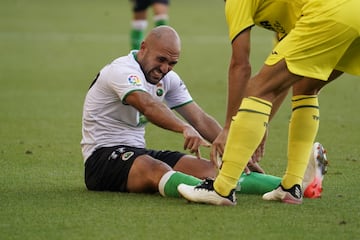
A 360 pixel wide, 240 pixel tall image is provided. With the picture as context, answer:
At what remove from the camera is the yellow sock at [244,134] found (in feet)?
20.8

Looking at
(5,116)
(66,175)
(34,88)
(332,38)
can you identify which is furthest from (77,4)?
(332,38)

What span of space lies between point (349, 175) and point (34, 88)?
737cm

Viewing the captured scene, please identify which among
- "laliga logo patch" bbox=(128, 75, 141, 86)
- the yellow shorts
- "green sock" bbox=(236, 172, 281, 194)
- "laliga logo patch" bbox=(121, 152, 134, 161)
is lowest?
"green sock" bbox=(236, 172, 281, 194)

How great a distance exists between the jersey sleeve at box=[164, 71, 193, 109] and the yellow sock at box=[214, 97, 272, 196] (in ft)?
4.16

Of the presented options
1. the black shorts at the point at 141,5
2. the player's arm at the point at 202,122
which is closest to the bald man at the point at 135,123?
the player's arm at the point at 202,122

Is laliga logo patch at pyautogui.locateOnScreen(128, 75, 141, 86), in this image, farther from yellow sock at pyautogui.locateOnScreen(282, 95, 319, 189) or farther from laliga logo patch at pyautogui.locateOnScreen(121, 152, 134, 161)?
yellow sock at pyautogui.locateOnScreen(282, 95, 319, 189)

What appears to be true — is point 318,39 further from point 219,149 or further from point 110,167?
point 110,167

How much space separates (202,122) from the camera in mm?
7699

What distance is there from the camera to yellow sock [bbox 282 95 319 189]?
6.86 meters

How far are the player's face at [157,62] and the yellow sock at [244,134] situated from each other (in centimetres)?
92

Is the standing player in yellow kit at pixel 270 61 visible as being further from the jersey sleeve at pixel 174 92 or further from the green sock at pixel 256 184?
the jersey sleeve at pixel 174 92

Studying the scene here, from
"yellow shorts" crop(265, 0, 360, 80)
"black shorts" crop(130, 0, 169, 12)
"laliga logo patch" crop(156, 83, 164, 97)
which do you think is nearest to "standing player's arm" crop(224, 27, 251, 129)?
"yellow shorts" crop(265, 0, 360, 80)

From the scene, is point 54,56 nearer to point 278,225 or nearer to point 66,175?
point 66,175

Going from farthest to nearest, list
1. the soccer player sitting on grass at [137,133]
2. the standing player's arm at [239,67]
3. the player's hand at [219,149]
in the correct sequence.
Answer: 1. the soccer player sitting on grass at [137,133]
2. the player's hand at [219,149]
3. the standing player's arm at [239,67]
